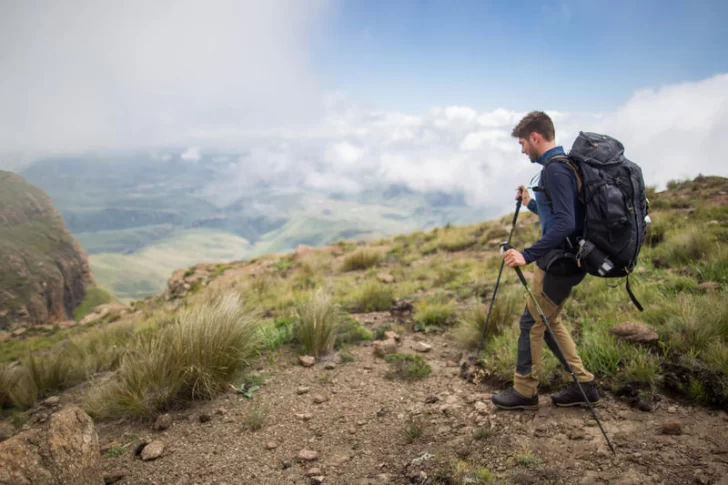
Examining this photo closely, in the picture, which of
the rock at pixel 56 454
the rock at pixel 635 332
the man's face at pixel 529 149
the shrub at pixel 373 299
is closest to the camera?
the rock at pixel 56 454

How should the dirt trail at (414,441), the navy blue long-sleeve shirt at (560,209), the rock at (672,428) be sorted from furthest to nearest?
the rock at (672,428) < the navy blue long-sleeve shirt at (560,209) < the dirt trail at (414,441)

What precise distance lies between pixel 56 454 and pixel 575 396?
517cm

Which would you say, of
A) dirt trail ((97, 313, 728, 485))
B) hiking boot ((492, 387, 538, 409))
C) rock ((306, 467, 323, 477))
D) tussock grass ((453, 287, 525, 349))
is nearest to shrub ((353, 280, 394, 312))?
tussock grass ((453, 287, 525, 349))

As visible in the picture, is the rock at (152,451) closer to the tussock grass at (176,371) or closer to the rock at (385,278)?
the tussock grass at (176,371)

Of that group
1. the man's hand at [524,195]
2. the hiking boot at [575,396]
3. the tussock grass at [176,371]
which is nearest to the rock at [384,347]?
the tussock grass at [176,371]

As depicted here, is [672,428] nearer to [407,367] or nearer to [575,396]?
[575,396]

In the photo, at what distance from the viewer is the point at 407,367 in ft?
19.7

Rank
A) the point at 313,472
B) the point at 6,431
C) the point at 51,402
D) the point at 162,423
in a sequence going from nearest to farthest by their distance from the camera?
the point at 313,472, the point at 162,423, the point at 6,431, the point at 51,402

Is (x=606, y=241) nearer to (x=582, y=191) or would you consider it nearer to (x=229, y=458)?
(x=582, y=191)

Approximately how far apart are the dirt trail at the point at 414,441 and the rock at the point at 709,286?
3189mm

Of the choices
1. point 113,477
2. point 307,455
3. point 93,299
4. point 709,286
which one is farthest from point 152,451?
point 93,299

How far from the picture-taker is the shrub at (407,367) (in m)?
5.84

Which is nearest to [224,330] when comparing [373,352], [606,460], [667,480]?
[373,352]

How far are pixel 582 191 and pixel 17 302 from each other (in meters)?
64.5
